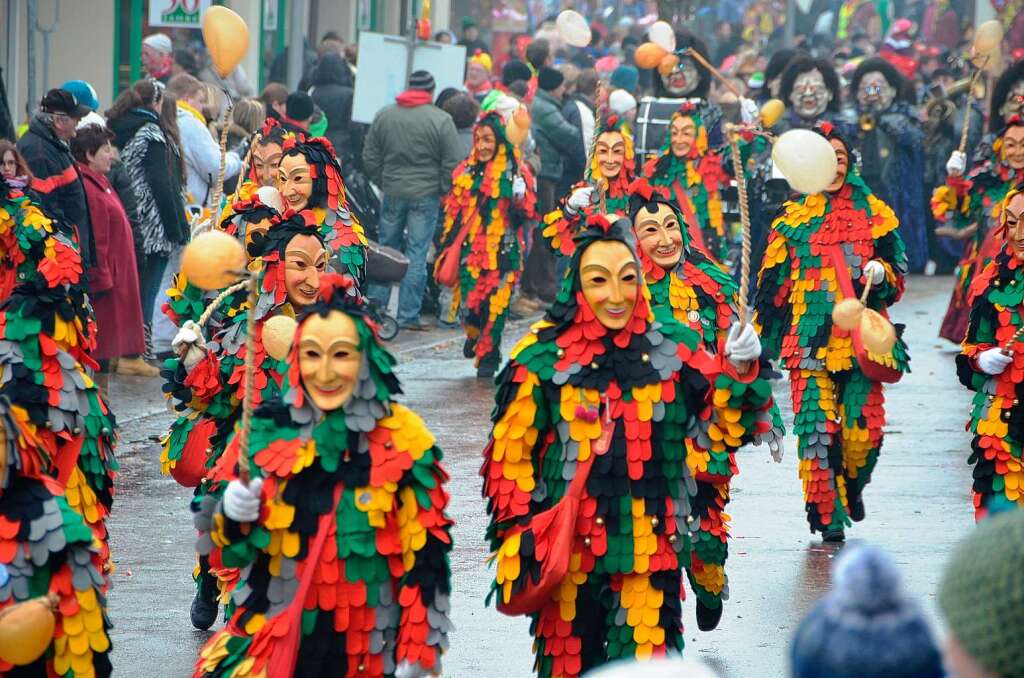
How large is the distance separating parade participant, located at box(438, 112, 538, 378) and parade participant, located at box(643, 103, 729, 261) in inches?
46.3

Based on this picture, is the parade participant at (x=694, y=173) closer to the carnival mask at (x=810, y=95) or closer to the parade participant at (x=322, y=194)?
the carnival mask at (x=810, y=95)

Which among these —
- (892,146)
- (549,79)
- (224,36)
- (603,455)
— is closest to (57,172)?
(224,36)

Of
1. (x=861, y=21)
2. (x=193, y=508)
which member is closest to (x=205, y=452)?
(x=193, y=508)

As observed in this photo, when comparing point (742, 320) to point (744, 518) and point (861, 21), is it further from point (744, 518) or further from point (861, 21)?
point (861, 21)

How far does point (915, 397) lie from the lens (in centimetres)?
1281

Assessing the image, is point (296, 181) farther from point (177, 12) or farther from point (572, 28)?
point (177, 12)

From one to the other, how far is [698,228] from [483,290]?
6.20 feet

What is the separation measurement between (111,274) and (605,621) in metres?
5.73

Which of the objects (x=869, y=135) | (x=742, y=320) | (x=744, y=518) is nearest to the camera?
(x=742, y=320)

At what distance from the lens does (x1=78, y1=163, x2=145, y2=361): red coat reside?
413 inches

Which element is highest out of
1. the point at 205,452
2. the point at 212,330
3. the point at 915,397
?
the point at 212,330

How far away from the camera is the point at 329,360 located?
4.91 m

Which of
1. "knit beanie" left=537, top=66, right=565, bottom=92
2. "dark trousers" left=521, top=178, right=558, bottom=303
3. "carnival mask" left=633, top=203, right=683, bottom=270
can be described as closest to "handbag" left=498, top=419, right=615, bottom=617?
"carnival mask" left=633, top=203, right=683, bottom=270

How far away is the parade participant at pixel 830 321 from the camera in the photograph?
856 centimetres
